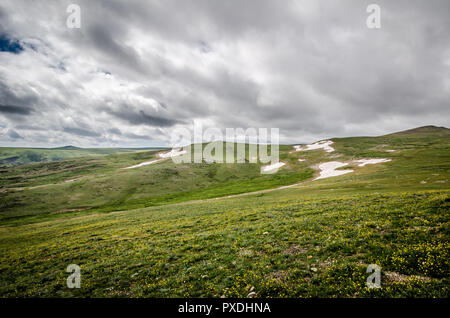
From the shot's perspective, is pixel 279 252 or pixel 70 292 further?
pixel 279 252

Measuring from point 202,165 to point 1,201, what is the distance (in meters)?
106

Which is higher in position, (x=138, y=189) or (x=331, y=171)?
(x=331, y=171)

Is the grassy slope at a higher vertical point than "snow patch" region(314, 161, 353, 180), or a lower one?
lower

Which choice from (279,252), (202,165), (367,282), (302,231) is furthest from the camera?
(202,165)

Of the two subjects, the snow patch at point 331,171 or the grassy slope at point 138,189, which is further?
the snow patch at point 331,171

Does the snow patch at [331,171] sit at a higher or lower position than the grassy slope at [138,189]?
higher

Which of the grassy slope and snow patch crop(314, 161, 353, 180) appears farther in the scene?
snow patch crop(314, 161, 353, 180)

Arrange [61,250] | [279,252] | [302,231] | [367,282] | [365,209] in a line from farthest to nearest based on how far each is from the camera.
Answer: [61,250] < [365,209] < [302,231] < [279,252] < [367,282]

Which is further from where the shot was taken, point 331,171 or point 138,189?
point 138,189

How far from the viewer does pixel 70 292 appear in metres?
12.4
